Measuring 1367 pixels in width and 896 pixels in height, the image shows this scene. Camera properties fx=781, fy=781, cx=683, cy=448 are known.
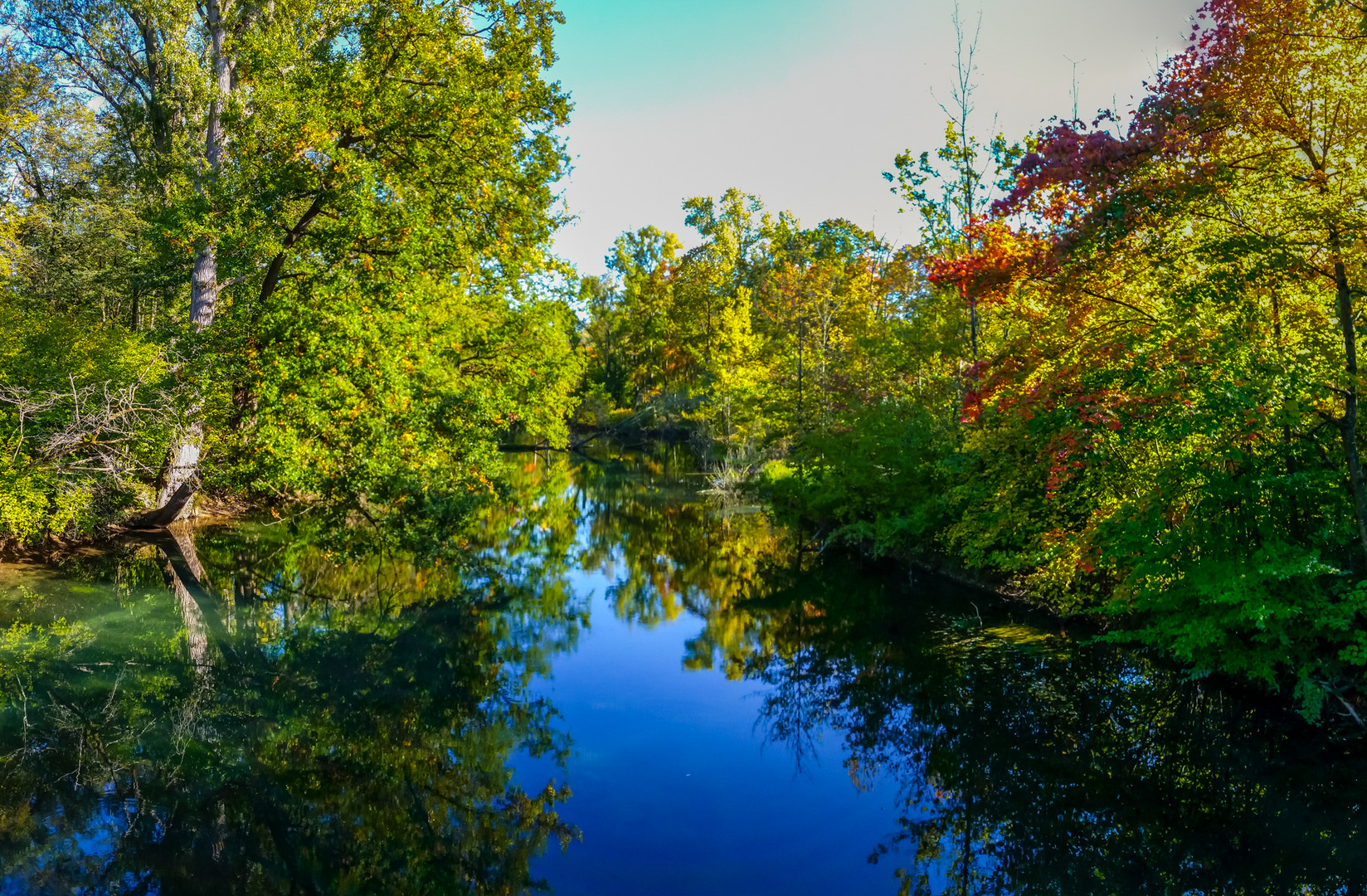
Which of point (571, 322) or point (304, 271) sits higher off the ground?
point (571, 322)

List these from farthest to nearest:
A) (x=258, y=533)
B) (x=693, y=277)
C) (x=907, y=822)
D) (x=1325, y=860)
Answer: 1. (x=693, y=277)
2. (x=258, y=533)
3. (x=907, y=822)
4. (x=1325, y=860)

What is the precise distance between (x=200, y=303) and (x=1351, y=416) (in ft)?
66.1

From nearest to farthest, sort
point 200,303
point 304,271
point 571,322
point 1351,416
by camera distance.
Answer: point 1351,416 → point 304,271 → point 200,303 → point 571,322

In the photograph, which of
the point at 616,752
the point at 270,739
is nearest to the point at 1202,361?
the point at 616,752

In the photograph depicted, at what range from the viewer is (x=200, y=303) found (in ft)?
56.9

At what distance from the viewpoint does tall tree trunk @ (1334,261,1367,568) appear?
8039 millimetres

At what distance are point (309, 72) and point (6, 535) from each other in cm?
1075

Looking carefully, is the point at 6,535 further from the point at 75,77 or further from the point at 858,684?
the point at 858,684

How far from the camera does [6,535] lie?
50.0 feet

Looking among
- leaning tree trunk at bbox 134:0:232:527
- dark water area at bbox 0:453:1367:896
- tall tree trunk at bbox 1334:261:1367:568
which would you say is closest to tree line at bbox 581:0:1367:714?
tall tree trunk at bbox 1334:261:1367:568

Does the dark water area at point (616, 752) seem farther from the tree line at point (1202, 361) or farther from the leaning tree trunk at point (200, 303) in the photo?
the leaning tree trunk at point (200, 303)

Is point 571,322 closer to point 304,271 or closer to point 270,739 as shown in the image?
point 304,271

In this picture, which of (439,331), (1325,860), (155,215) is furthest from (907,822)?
(155,215)

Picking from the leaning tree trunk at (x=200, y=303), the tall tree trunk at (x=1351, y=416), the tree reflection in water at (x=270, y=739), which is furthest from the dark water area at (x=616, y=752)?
the leaning tree trunk at (x=200, y=303)
